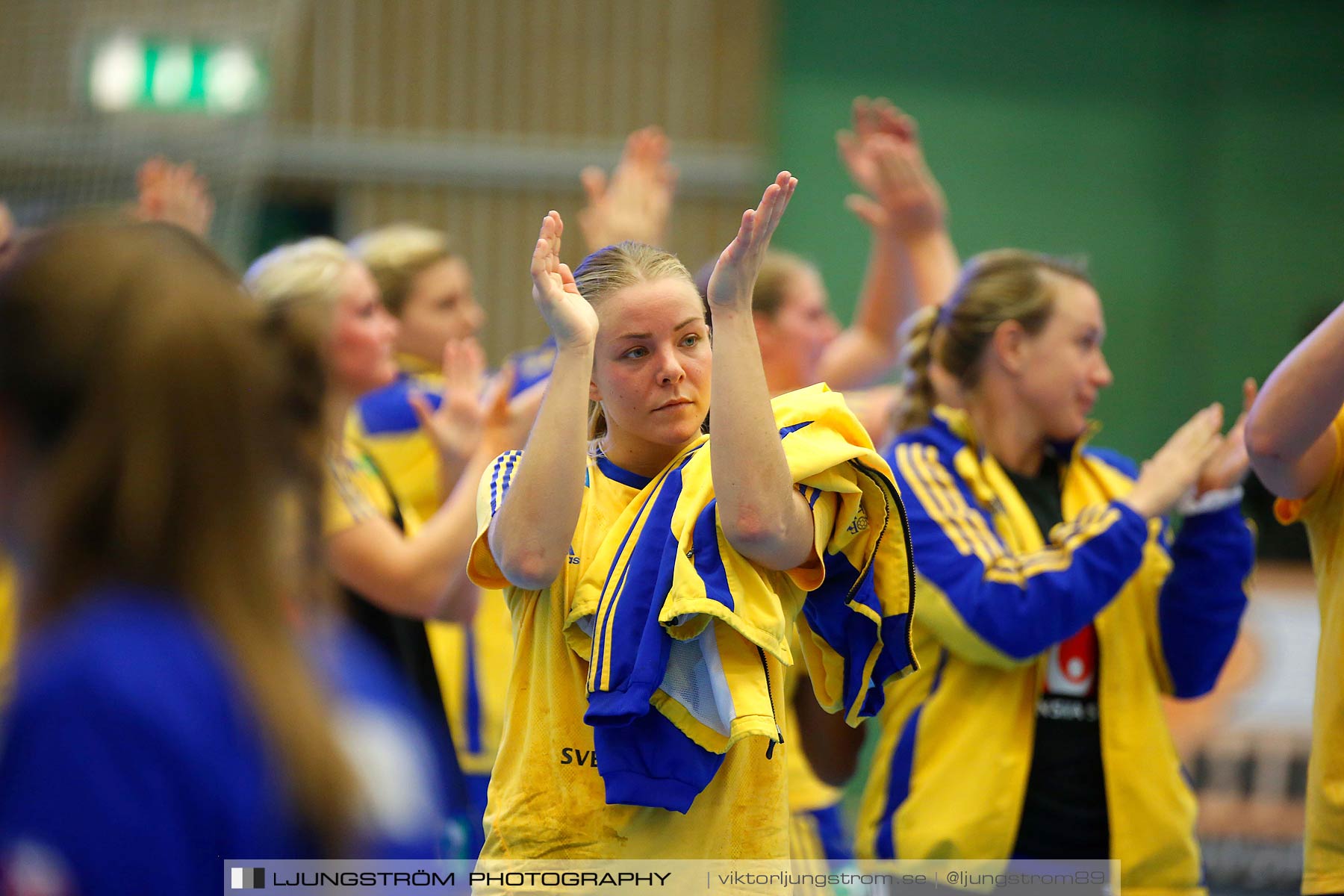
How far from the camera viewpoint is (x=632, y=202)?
323 cm

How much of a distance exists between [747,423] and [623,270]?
1.11 ft

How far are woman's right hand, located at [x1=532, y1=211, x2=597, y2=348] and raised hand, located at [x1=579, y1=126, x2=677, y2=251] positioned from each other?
1.42 m

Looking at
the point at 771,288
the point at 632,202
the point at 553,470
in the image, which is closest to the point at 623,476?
the point at 553,470

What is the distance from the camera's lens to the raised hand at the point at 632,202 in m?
3.19

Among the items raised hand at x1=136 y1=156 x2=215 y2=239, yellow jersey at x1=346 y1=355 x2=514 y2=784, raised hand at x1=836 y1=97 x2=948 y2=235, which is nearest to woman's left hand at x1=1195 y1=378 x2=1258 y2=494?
raised hand at x1=836 y1=97 x2=948 y2=235

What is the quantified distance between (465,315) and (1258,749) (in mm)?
3566

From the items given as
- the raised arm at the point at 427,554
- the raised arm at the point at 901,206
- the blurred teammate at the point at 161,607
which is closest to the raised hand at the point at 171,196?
the raised arm at the point at 427,554

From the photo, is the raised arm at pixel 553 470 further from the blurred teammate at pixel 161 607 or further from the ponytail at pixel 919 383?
the ponytail at pixel 919 383

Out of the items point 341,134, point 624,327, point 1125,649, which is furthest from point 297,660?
point 341,134

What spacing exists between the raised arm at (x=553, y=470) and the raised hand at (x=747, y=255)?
0.17 m

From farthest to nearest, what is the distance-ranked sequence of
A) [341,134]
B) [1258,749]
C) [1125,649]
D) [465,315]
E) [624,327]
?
[341,134] → [1258,749] → [465,315] → [1125,649] → [624,327]

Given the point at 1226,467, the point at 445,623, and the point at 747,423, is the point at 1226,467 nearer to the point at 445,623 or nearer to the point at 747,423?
the point at 747,423

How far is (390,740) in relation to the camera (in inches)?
37.4

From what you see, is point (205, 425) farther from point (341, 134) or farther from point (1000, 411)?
point (341, 134)
